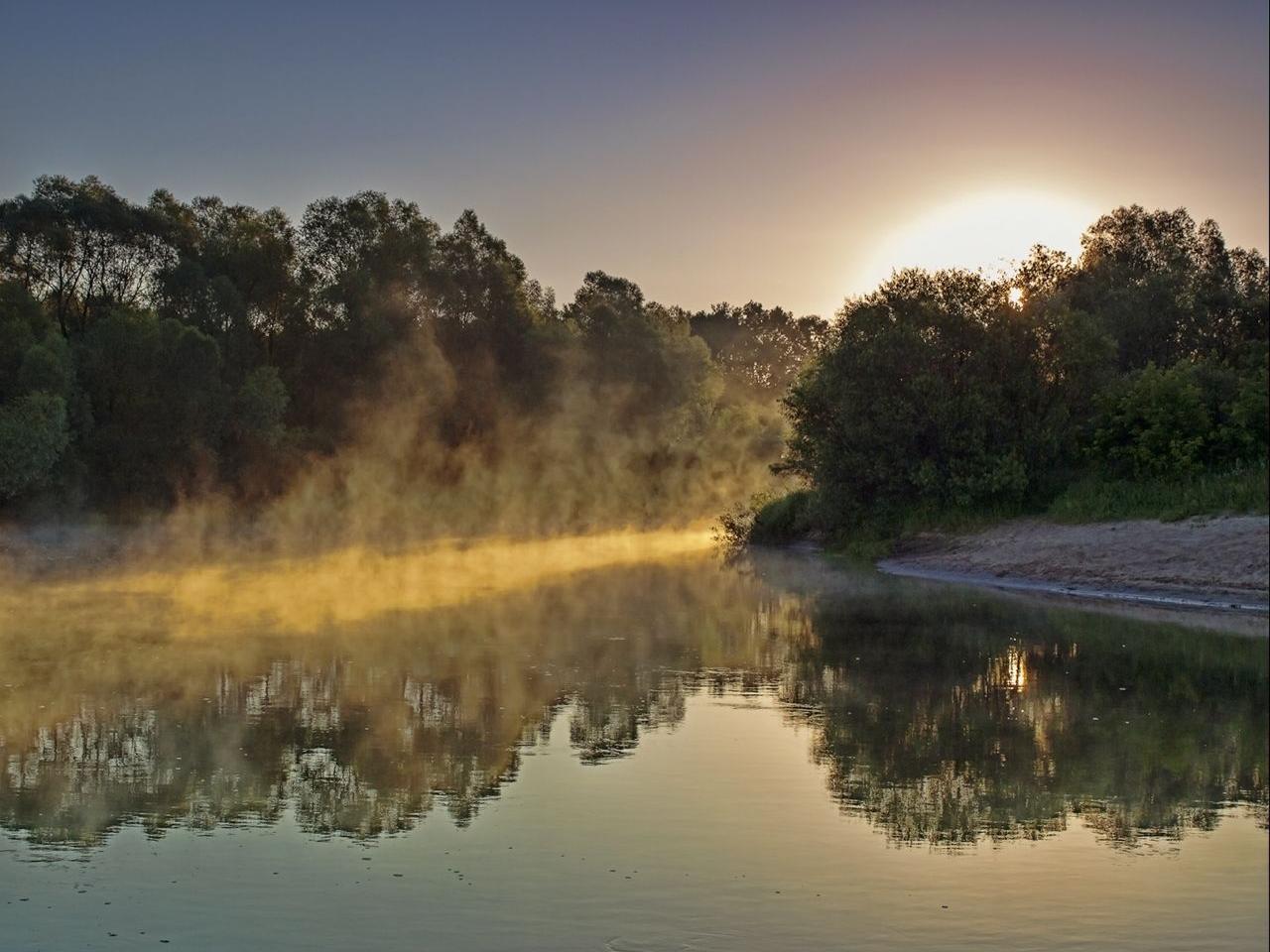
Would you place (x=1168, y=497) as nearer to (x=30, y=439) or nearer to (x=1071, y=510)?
(x=1071, y=510)

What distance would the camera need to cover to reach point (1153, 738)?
14820 millimetres

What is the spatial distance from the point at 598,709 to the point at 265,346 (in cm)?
5114

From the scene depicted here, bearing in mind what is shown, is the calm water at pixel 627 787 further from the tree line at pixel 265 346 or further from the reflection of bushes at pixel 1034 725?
the tree line at pixel 265 346

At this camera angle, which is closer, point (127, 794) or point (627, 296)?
point (127, 794)

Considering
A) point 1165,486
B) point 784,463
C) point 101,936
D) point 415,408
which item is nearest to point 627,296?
point 415,408

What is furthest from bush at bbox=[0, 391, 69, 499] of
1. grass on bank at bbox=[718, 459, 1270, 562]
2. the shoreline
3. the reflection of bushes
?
the reflection of bushes

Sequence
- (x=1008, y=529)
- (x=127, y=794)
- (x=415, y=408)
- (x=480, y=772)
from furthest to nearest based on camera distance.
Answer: (x=415, y=408)
(x=1008, y=529)
(x=480, y=772)
(x=127, y=794)

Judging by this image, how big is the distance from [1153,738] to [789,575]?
22.2 meters

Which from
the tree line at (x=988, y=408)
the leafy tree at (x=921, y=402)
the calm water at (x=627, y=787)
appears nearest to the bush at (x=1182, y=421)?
the tree line at (x=988, y=408)

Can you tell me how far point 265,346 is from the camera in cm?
6469

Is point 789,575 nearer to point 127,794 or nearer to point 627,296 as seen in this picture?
point 127,794

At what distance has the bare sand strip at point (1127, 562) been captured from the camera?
27.6m

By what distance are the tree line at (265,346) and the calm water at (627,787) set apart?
28.2 meters

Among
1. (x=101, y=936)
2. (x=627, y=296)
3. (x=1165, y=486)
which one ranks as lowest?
(x=101, y=936)
